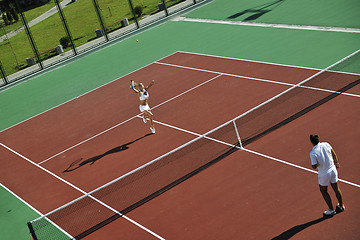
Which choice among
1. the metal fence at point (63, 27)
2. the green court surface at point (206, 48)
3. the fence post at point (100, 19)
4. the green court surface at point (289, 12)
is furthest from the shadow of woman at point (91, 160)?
the fence post at point (100, 19)

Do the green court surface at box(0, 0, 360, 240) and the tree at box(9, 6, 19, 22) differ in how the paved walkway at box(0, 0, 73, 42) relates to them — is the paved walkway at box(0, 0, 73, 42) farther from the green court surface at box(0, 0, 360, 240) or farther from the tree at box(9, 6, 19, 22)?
the green court surface at box(0, 0, 360, 240)

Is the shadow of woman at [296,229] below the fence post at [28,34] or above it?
below

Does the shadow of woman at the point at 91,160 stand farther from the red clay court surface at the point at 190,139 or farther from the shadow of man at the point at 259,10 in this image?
the shadow of man at the point at 259,10

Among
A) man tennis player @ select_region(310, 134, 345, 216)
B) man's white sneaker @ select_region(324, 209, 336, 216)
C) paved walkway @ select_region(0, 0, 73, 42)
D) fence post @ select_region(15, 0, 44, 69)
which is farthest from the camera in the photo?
paved walkway @ select_region(0, 0, 73, 42)

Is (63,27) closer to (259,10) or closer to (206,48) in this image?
(206,48)

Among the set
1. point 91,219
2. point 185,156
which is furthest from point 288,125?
point 91,219

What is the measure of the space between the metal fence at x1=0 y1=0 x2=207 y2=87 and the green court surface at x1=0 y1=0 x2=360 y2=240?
1.02m

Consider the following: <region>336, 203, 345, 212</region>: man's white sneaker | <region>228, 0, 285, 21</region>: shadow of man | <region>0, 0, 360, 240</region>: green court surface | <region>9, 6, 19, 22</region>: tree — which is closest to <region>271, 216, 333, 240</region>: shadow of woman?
<region>336, 203, 345, 212</region>: man's white sneaker

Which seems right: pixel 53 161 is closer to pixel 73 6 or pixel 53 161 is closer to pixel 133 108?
pixel 133 108

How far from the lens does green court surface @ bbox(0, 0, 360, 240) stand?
20.1 metres

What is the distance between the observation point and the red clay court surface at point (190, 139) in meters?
10.9

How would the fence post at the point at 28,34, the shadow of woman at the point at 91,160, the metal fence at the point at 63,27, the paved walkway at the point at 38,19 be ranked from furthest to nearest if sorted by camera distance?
the metal fence at the point at 63,27, the paved walkway at the point at 38,19, the fence post at the point at 28,34, the shadow of woman at the point at 91,160

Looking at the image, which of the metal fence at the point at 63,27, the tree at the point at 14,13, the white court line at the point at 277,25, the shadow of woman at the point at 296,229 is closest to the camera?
the shadow of woman at the point at 296,229

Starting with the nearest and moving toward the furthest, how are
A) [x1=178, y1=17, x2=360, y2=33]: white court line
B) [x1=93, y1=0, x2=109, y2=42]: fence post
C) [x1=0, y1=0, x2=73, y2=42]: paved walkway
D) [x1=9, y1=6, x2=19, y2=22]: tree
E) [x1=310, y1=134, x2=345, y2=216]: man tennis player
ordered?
[x1=310, y1=134, x2=345, y2=216]: man tennis player < [x1=178, y1=17, x2=360, y2=33]: white court line < [x1=0, y1=0, x2=73, y2=42]: paved walkway < [x1=9, y1=6, x2=19, y2=22]: tree < [x1=93, y1=0, x2=109, y2=42]: fence post
